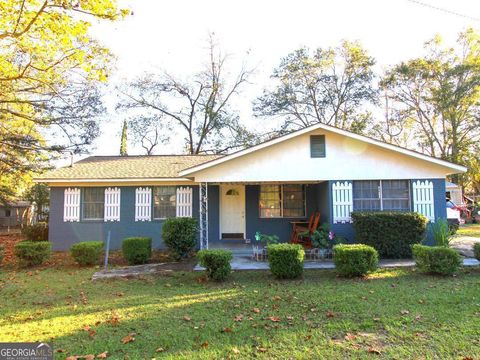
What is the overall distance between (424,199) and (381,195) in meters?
1.31

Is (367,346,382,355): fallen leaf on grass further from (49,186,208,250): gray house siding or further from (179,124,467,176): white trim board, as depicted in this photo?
(49,186,208,250): gray house siding

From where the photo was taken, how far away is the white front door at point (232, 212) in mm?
13906

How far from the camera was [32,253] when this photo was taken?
1021 centimetres

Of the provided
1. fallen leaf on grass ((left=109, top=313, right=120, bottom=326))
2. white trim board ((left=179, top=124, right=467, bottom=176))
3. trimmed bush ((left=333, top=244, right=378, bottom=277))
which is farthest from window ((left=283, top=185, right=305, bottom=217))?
fallen leaf on grass ((left=109, top=313, right=120, bottom=326))

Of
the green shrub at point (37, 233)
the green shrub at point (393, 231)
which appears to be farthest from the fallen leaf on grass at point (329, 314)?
the green shrub at point (37, 233)

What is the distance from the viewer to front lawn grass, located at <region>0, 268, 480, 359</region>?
4.16 meters

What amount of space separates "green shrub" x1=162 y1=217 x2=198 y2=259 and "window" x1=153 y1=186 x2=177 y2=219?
10.3ft

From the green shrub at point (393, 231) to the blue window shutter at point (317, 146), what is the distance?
2500 mm

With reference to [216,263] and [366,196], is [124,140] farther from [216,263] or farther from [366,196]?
[216,263]

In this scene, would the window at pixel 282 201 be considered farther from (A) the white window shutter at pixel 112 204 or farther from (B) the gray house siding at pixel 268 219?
(A) the white window shutter at pixel 112 204

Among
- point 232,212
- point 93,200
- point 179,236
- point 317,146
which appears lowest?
point 179,236

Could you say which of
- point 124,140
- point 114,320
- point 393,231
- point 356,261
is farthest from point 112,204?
point 124,140

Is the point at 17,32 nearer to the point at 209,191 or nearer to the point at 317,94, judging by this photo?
the point at 209,191

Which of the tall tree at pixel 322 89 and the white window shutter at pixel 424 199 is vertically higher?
the tall tree at pixel 322 89
